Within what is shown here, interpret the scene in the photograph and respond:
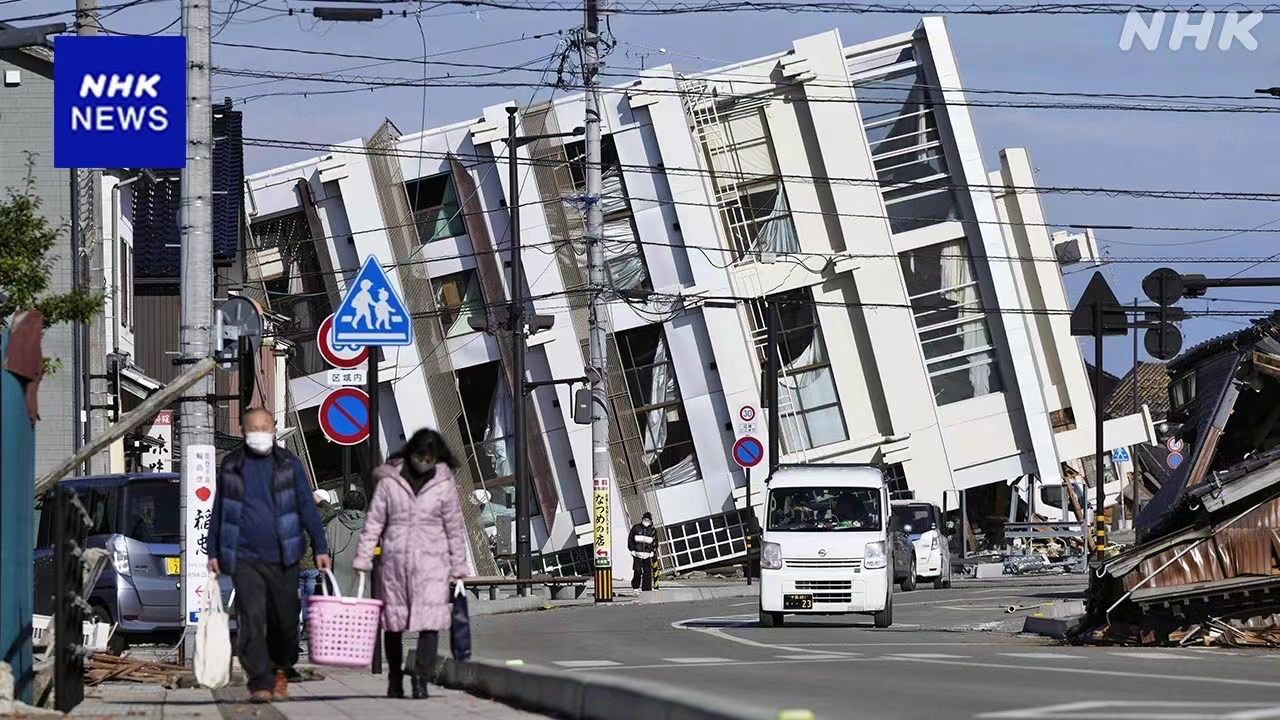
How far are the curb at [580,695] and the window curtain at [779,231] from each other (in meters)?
36.8

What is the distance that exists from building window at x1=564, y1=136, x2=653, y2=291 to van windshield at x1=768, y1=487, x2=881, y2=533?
74.6 feet

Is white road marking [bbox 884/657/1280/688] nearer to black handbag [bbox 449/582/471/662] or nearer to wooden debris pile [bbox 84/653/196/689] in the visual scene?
black handbag [bbox 449/582/471/662]

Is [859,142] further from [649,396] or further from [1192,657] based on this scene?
[1192,657]

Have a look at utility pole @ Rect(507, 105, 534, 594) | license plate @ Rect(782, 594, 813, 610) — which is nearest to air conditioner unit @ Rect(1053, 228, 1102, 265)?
utility pole @ Rect(507, 105, 534, 594)

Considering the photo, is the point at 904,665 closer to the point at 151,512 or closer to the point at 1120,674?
the point at 1120,674

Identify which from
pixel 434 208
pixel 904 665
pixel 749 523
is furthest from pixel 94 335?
pixel 434 208

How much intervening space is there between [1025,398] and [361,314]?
3609 cm

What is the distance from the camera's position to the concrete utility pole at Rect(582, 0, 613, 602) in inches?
1458

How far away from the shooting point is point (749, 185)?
50188 millimetres

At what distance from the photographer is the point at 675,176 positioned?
1913 inches

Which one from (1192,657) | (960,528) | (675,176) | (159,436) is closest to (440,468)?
(1192,657)

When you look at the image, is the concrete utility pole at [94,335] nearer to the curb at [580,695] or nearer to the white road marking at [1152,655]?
the white road marking at [1152,655]

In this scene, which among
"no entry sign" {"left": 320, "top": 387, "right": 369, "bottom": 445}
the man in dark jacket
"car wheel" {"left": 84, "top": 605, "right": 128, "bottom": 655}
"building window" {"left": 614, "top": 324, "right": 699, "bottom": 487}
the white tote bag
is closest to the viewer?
the white tote bag

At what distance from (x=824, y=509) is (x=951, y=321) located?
2478 centimetres
